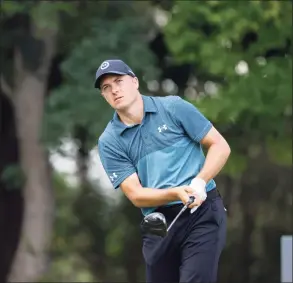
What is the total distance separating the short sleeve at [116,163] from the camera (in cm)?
532

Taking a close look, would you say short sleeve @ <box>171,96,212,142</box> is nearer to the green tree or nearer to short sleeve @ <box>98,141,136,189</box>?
short sleeve @ <box>98,141,136,189</box>

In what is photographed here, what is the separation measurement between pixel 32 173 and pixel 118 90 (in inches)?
522

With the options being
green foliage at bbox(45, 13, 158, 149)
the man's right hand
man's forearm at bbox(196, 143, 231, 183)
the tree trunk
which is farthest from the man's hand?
the tree trunk

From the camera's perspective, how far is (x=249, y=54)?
15.2 metres

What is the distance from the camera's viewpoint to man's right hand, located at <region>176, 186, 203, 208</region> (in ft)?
16.5

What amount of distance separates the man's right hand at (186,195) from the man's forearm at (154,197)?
1.1 inches

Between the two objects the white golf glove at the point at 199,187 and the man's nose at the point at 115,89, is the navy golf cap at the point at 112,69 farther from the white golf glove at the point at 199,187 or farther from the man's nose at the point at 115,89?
the white golf glove at the point at 199,187

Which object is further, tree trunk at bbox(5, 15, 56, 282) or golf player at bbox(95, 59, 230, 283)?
tree trunk at bbox(5, 15, 56, 282)

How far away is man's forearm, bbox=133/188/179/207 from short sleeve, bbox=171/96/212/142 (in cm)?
30

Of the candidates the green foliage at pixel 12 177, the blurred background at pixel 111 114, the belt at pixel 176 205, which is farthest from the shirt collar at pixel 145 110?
the green foliage at pixel 12 177

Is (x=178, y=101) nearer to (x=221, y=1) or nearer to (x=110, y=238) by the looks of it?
(x=221, y=1)

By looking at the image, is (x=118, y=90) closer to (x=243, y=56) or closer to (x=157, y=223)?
(x=157, y=223)

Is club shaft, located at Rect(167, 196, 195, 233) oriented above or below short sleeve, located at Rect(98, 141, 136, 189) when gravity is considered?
below

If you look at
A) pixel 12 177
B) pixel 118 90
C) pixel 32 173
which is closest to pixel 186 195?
pixel 118 90
